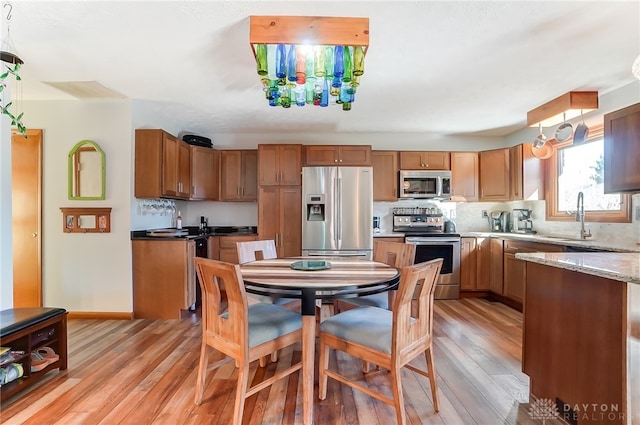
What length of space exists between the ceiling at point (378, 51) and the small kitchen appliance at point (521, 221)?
4.50 feet

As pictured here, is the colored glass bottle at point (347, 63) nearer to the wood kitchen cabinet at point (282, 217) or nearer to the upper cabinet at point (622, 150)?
the upper cabinet at point (622, 150)

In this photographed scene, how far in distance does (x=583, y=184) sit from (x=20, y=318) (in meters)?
5.15

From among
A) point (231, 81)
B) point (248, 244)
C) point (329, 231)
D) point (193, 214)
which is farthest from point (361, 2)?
point (193, 214)

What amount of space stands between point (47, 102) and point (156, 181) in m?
1.39

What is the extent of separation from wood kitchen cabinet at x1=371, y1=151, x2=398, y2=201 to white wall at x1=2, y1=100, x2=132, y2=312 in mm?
3050

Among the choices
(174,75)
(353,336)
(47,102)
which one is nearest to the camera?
(353,336)

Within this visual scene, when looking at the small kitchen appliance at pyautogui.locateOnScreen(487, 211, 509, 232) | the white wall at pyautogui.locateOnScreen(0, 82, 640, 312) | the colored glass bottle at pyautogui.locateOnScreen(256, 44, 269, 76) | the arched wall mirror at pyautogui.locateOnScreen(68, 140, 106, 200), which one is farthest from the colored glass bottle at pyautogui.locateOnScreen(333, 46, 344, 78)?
the small kitchen appliance at pyautogui.locateOnScreen(487, 211, 509, 232)

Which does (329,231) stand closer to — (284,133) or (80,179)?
(284,133)

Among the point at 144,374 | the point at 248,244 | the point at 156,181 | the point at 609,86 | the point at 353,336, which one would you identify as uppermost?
the point at 609,86

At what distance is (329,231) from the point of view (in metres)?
3.77

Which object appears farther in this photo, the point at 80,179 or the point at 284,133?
the point at 284,133

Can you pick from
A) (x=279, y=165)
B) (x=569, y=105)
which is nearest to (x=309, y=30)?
(x=279, y=165)

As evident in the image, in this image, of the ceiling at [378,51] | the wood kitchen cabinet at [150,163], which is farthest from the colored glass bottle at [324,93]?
the wood kitchen cabinet at [150,163]

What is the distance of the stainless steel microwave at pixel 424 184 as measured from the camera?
4152 millimetres
